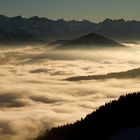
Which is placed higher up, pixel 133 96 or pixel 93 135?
pixel 133 96

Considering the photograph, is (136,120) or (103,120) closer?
(136,120)

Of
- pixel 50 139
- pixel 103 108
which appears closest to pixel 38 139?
pixel 50 139

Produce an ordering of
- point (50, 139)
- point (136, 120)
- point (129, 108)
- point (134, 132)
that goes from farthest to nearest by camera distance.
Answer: point (50, 139), point (129, 108), point (136, 120), point (134, 132)

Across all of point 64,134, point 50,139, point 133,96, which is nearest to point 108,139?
point 133,96

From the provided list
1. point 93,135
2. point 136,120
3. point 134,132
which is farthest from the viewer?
point 93,135

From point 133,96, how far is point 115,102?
21.3ft

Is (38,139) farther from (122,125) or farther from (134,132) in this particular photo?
(134,132)

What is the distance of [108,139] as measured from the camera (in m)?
90.8

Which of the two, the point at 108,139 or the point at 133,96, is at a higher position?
the point at 133,96

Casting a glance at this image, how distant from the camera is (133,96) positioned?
117875mm

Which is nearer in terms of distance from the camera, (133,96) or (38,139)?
(133,96)

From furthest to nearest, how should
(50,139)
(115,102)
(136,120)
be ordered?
1. (50,139)
2. (115,102)
3. (136,120)

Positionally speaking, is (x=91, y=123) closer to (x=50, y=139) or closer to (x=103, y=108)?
(x=103, y=108)

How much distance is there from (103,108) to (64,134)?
36.6m
